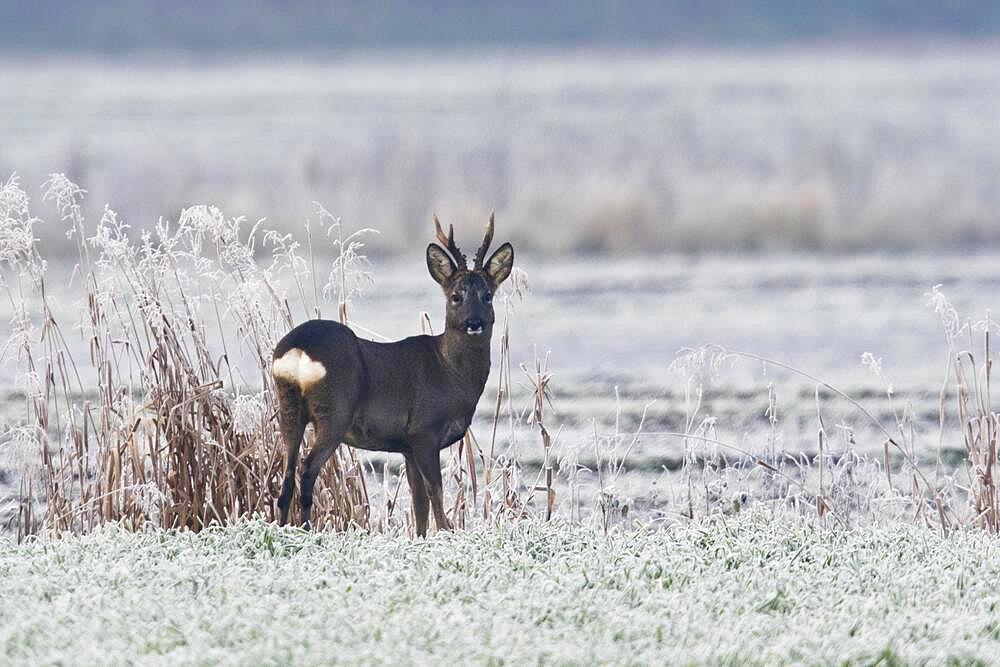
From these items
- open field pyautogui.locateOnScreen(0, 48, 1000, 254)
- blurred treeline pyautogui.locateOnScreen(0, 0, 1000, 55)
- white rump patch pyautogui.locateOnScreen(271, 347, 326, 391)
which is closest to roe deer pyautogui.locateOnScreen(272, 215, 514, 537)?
white rump patch pyautogui.locateOnScreen(271, 347, 326, 391)

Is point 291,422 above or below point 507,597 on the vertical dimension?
above

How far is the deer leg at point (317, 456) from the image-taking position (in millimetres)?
6344

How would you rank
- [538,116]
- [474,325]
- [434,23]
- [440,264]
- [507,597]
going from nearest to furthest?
[507,597] < [474,325] < [440,264] < [538,116] < [434,23]

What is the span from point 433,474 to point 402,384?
32 cm

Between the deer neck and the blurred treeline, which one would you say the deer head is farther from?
the blurred treeline

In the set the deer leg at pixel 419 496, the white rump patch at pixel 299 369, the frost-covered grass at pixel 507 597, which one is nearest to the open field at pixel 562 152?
the deer leg at pixel 419 496

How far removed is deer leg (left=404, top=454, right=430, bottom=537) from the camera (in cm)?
671

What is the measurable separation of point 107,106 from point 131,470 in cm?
4997

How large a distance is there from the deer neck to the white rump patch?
20.5 inches

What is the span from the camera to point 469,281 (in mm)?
6559

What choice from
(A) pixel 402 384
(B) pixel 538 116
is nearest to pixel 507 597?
(A) pixel 402 384

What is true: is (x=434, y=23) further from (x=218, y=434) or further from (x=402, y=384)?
(x=402, y=384)

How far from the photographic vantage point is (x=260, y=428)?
23.9 feet

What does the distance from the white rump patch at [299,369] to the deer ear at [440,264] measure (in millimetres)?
542
